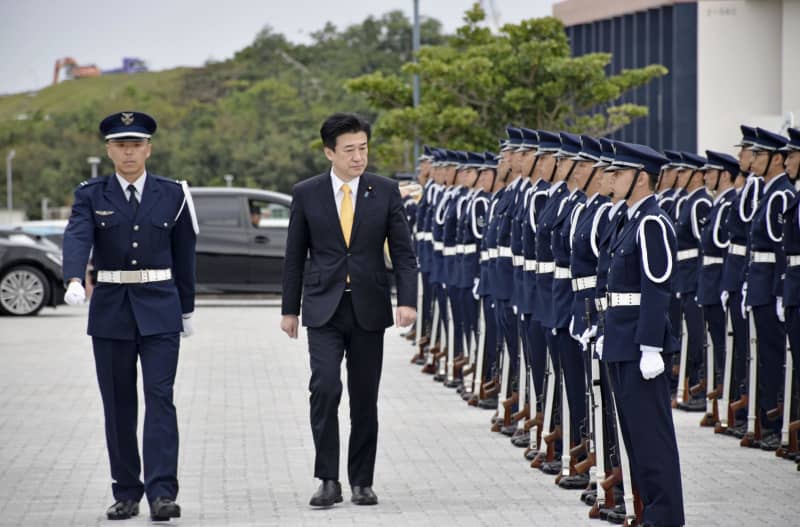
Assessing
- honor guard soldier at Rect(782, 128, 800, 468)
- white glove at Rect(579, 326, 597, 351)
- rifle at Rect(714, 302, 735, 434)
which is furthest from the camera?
rifle at Rect(714, 302, 735, 434)

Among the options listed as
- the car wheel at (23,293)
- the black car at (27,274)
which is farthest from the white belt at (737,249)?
the car wheel at (23,293)

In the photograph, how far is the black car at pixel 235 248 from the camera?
93.6ft

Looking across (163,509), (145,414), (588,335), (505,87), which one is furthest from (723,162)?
(505,87)

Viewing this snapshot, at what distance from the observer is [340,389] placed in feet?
31.3

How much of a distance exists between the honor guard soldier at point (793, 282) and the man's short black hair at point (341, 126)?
3039 mm

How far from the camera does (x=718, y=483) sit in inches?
401

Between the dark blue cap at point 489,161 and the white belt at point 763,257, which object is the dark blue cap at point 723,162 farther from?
the white belt at point 763,257

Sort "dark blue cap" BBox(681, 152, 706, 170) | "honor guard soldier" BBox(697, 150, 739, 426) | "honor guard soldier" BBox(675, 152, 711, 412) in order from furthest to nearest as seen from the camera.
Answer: "dark blue cap" BBox(681, 152, 706, 170)
"honor guard soldier" BBox(675, 152, 711, 412)
"honor guard soldier" BBox(697, 150, 739, 426)

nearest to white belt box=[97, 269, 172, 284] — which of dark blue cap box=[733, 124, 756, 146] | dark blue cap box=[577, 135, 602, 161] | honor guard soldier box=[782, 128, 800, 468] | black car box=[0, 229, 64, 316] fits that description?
dark blue cap box=[577, 135, 602, 161]

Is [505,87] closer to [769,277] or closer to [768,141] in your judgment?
[768,141]

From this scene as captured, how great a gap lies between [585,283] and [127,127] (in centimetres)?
271

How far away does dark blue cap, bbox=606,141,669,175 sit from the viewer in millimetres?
8562

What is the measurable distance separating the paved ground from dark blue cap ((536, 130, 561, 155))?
208cm

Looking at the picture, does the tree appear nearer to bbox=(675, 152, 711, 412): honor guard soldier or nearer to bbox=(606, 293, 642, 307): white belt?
bbox=(675, 152, 711, 412): honor guard soldier
